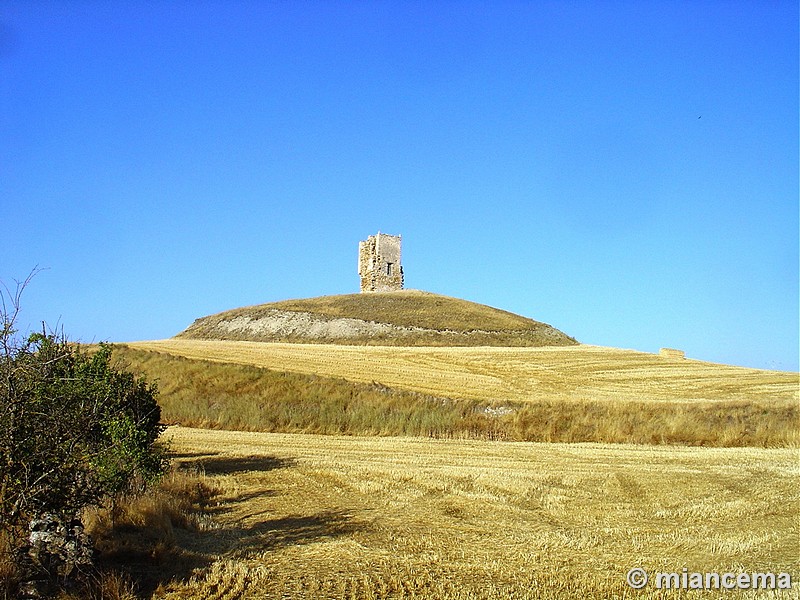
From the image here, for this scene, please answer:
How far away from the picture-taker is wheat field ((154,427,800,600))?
22.8 feet

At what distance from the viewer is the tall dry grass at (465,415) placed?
20.2 metres

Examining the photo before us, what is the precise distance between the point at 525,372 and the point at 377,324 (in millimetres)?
25339

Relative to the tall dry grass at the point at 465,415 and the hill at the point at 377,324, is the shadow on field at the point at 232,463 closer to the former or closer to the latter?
the tall dry grass at the point at 465,415

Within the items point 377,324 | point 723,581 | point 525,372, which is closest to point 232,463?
point 723,581

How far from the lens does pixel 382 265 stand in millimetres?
85188

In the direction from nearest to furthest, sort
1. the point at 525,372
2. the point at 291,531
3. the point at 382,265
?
the point at 291,531, the point at 525,372, the point at 382,265

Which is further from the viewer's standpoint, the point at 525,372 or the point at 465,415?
the point at 525,372

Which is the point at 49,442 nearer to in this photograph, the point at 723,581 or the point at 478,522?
the point at 478,522

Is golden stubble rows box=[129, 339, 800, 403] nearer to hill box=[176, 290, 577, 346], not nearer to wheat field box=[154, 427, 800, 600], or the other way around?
wheat field box=[154, 427, 800, 600]

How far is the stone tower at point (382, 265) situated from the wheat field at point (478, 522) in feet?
225

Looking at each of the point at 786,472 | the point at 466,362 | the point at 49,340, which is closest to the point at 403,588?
the point at 49,340

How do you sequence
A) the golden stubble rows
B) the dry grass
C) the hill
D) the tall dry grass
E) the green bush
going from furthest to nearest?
the dry grass
the hill
the golden stubble rows
the tall dry grass
the green bush

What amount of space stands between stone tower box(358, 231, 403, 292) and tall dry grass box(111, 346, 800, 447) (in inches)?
2332

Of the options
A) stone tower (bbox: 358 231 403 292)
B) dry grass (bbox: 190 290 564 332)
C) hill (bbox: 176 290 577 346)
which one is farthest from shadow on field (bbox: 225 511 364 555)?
stone tower (bbox: 358 231 403 292)
